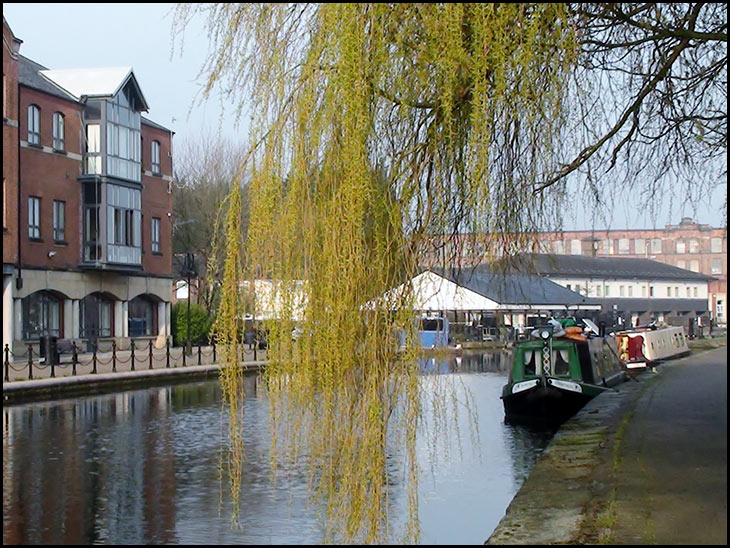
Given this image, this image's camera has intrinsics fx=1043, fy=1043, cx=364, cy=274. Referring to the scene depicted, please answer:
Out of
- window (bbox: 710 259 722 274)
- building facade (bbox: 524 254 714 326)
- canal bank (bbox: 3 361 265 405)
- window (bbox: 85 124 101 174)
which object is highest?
window (bbox: 85 124 101 174)

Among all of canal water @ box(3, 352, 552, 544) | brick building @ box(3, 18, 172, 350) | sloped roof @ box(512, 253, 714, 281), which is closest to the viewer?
canal water @ box(3, 352, 552, 544)

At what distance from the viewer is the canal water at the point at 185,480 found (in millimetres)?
11000

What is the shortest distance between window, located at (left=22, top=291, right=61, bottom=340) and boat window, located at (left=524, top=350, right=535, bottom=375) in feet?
A: 63.3

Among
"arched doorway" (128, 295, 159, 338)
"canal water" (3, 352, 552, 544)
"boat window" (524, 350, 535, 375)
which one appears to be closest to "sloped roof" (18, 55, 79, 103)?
"arched doorway" (128, 295, 159, 338)

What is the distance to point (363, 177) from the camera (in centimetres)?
620

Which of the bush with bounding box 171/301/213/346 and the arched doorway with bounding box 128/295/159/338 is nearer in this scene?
the arched doorway with bounding box 128/295/159/338

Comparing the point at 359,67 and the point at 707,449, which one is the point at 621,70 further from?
the point at 707,449

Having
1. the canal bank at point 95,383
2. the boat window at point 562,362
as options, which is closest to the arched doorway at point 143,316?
the canal bank at point 95,383

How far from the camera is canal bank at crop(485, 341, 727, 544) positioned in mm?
8789

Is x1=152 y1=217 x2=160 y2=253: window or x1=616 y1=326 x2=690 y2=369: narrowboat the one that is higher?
x1=152 y1=217 x2=160 y2=253: window

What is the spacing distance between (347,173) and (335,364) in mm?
1168

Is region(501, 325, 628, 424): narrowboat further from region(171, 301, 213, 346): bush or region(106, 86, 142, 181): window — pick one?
region(171, 301, 213, 346): bush

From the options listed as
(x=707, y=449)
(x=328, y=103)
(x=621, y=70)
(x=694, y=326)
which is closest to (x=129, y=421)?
(x=707, y=449)

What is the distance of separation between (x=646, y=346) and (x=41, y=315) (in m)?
21.2
